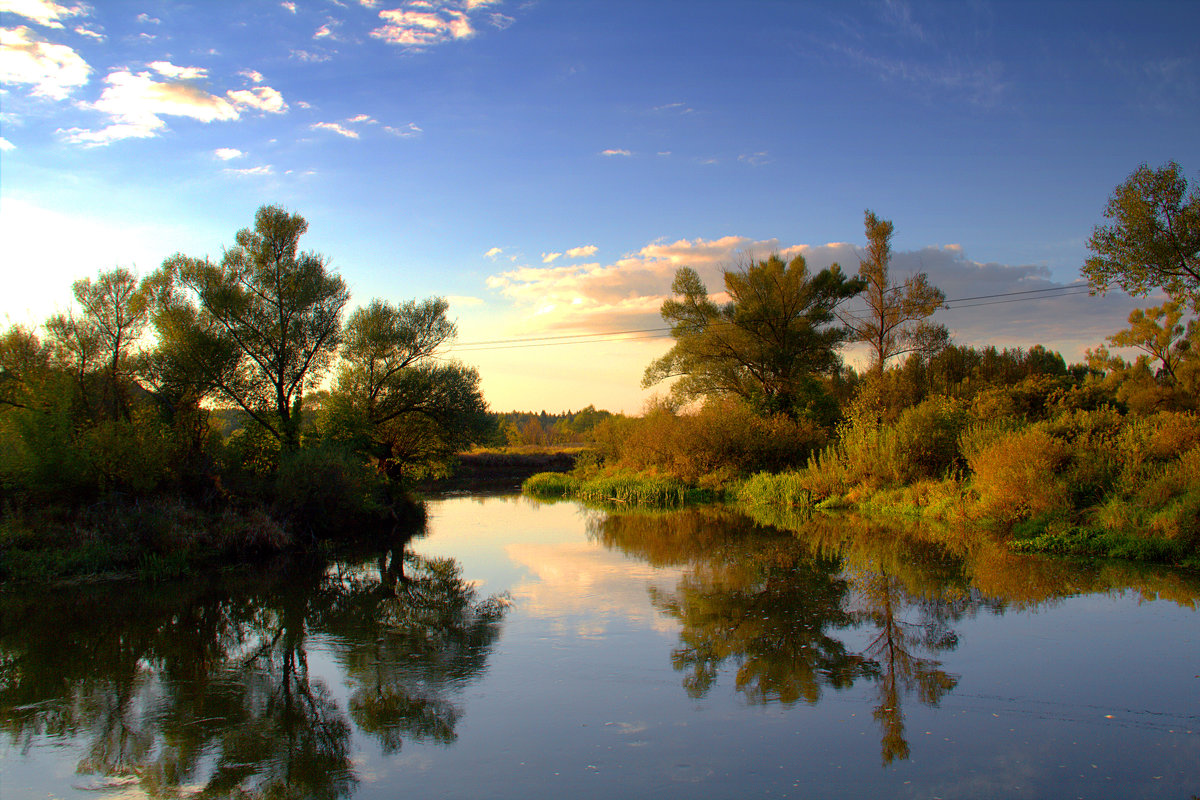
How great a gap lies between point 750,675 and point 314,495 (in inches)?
545

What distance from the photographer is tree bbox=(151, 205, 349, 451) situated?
64.0 feet

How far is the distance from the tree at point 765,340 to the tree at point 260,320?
17115mm

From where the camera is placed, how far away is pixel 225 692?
6785 millimetres

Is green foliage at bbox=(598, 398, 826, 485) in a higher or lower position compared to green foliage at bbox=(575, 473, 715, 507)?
higher

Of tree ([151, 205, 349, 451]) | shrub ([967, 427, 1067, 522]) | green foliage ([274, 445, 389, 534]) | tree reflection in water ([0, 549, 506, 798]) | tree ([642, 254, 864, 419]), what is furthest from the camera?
tree ([642, 254, 864, 419])

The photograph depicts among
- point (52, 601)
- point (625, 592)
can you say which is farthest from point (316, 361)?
point (625, 592)

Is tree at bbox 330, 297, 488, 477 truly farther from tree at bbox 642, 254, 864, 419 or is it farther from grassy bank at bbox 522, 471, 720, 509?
tree at bbox 642, 254, 864, 419

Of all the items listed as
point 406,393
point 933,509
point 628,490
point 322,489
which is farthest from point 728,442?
point 322,489

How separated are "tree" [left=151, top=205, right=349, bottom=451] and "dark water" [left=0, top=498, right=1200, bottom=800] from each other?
9.61m

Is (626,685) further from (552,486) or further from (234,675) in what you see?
(552,486)

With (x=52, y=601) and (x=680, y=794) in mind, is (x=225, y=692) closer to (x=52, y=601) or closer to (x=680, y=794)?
(x=680, y=794)

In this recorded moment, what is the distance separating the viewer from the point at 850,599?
9.77m

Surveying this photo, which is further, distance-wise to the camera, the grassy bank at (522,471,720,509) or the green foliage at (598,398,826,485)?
the green foliage at (598,398,826,485)

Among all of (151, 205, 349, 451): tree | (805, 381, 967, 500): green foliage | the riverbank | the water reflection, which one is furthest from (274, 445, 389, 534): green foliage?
(805, 381, 967, 500): green foliage
